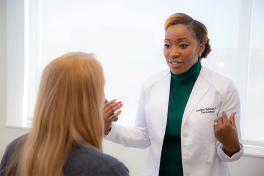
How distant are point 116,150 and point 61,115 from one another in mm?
1794

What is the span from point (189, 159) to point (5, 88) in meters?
2.48

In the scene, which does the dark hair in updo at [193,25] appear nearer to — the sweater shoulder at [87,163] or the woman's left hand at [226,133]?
the woman's left hand at [226,133]

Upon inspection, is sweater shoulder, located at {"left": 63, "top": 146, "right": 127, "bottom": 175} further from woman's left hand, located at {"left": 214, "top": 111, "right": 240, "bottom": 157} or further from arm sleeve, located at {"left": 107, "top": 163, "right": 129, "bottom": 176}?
woman's left hand, located at {"left": 214, "top": 111, "right": 240, "bottom": 157}

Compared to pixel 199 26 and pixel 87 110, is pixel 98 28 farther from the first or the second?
pixel 87 110

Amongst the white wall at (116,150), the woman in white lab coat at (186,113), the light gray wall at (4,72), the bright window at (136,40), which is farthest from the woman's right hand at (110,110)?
the light gray wall at (4,72)

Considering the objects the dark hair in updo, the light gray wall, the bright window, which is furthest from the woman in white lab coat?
the light gray wall

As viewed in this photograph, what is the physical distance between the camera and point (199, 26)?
4.45 feet

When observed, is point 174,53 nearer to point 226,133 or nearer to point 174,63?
point 174,63

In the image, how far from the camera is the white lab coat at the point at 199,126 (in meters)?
1.29

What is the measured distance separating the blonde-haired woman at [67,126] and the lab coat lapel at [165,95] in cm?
67

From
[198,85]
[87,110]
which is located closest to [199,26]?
[198,85]

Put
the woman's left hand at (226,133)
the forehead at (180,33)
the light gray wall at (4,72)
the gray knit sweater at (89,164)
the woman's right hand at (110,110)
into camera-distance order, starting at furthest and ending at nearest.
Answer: the light gray wall at (4,72), the forehead at (180,33), the woman's right hand at (110,110), the woman's left hand at (226,133), the gray knit sweater at (89,164)

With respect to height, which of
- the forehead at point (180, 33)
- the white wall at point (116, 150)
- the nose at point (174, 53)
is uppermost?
the forehead at point (180, 33)

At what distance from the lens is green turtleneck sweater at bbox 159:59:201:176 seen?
133 cm
